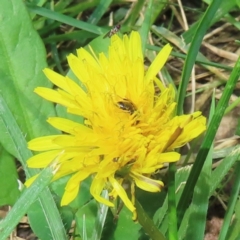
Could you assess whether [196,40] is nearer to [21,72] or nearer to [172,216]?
[172,216]

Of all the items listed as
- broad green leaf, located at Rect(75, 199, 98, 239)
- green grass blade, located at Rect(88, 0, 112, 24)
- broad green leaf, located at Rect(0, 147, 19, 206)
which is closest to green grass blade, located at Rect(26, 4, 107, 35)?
Result: green grass blade, located at Rect(88, 0, 112, 24)

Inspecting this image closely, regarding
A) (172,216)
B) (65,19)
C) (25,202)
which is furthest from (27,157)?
(65,19)

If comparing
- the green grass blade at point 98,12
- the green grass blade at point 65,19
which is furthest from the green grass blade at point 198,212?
the green grass blade at point 98,12

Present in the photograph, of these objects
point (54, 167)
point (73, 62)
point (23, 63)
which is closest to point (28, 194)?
point (54, 167)

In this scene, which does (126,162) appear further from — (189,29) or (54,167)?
(189,29)

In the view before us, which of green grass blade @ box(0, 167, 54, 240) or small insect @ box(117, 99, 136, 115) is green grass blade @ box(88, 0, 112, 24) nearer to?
small insect @ box(117, 99, 136, 115)

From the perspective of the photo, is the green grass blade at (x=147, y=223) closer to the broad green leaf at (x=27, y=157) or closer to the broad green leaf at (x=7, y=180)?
the broad green leaf at (x=27, y=157)
